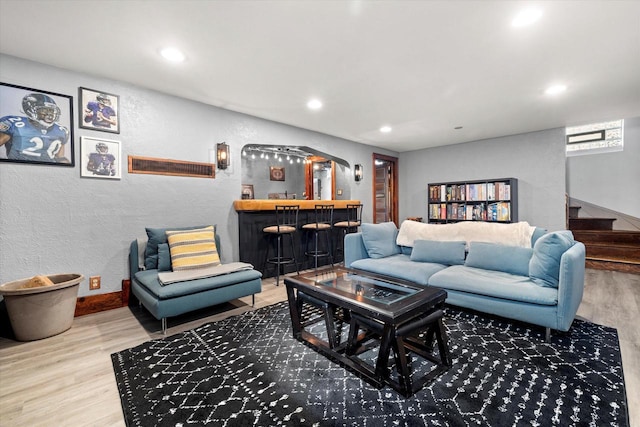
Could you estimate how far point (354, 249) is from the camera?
3.78 m

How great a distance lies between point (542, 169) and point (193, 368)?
612cm

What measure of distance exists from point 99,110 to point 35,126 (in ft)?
1.78

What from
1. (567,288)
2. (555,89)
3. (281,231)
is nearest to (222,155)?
(281,231)

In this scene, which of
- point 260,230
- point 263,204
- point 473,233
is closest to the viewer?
point 473,233

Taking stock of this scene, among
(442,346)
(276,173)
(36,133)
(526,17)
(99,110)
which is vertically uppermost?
(526,17)

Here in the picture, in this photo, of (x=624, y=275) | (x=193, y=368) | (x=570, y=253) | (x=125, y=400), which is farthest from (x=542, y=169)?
(x=125, y=400)

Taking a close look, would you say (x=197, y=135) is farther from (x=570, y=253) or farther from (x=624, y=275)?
(x=624, y=275)

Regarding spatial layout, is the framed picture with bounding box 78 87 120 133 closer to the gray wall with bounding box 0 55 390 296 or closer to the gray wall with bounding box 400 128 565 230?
the gray wall with bounding box 0 55 390 296

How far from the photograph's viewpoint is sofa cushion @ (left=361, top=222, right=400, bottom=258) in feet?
12.2

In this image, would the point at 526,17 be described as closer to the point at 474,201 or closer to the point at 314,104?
the point at 314,104

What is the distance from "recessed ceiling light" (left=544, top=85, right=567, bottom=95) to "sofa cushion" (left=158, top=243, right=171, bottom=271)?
4673mm

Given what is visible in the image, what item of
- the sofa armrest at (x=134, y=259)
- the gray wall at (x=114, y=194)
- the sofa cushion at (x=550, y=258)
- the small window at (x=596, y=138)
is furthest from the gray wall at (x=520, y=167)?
the sofa armrest at (x=134, y=259)

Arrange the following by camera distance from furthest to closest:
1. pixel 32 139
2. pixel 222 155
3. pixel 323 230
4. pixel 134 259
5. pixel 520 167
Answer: pixel 520 167, pixel 323 230, pixel 222 155, pixel 134 259, pixel 32 139

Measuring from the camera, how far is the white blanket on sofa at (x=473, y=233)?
3.11 metres
